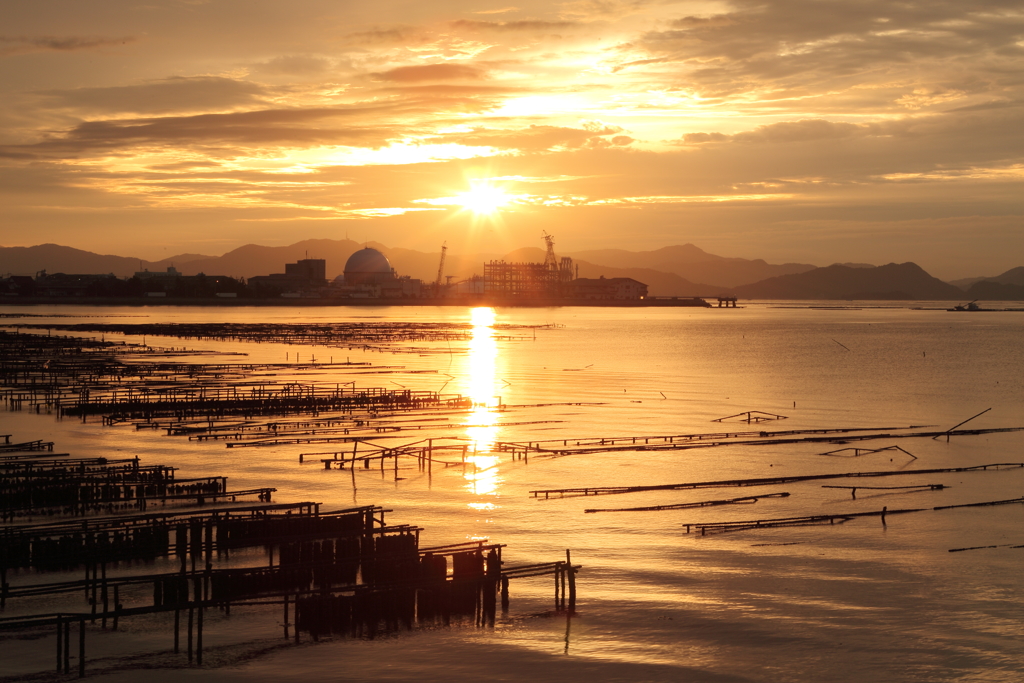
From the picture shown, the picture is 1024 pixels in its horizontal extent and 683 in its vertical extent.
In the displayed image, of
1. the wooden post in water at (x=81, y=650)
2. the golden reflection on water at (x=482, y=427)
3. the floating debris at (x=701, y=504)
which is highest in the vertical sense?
the golden reflection on water at (x=482, y=427)

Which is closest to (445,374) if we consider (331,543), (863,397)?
(863,397)

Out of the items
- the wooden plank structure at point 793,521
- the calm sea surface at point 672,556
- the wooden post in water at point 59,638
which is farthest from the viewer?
the wooden plank structure at point 793,521

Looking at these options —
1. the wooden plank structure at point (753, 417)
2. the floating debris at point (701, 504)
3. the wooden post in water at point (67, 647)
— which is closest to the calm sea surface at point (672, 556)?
the floating debris at point (701, 504)

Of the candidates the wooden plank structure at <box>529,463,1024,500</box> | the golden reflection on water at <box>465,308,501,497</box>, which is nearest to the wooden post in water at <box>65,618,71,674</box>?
the golden reflection on water at <box>465,308,501,497</box>

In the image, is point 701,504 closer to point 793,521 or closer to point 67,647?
point 793,521

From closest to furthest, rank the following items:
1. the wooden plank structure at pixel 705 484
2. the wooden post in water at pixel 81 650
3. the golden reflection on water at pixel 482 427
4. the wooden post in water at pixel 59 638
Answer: the wooden post in water at pixel 59 638, the wooden post in water at pixel 81 650, the wooden plank structure at pixel 705 484, the golden reflection on water at pixel 482 427

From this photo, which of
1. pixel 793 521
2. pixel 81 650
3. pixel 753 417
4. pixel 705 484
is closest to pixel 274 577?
pixel 81 650

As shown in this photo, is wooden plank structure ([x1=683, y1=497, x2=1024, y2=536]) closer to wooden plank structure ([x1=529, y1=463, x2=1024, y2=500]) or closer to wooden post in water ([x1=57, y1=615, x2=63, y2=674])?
wooden plank structure ([x1=529, y1=463, x2=1024, y2=500])

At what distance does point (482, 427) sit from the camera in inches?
1567

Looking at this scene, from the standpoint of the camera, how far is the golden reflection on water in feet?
94.0

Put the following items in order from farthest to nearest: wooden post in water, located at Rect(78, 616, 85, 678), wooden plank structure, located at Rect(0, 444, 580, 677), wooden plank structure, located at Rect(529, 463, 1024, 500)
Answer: wooden plank structure, located at Rect(529, 463, 1024, 500)
wooden plank structure, located at Rect(0, 444, 580, 677)
wooden post in water, located at Rect(78, 616, 85, 678)

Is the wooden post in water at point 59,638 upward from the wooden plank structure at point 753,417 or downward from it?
downward

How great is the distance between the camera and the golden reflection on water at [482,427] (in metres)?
28.7

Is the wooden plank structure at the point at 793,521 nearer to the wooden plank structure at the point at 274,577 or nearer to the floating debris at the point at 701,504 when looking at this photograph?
→ the floating debris at the point at 701,504
